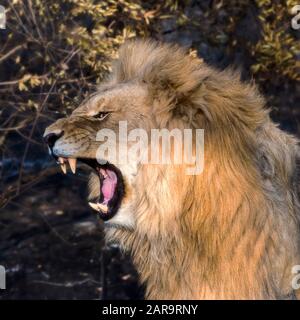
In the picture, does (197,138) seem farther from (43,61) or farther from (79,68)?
(43,61)

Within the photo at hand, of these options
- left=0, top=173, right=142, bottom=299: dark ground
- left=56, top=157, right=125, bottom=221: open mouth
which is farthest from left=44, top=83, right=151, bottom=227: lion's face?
left=0, top=173, right=142, bottom=299: dark ground

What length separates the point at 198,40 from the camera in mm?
6152

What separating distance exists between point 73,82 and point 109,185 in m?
2.02

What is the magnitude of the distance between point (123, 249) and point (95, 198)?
0.25 meters

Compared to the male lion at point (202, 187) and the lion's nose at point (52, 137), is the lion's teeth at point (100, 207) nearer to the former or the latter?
the male lion at point (202, 187)

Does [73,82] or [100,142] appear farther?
[73,82]

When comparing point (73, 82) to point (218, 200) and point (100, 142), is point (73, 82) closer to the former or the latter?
point (100, 142)

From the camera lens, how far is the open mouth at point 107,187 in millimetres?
3635

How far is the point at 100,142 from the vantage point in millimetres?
3604

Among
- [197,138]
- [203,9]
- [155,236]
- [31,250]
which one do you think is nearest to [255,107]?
[197,138]

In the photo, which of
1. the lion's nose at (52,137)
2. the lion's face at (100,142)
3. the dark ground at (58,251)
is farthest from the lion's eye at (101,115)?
the dark ground at (58,251)

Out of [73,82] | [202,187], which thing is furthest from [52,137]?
[73,82]

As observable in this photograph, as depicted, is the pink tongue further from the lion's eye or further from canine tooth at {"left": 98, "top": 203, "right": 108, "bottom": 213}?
the lion's eye

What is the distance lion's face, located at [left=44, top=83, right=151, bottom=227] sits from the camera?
361cm
